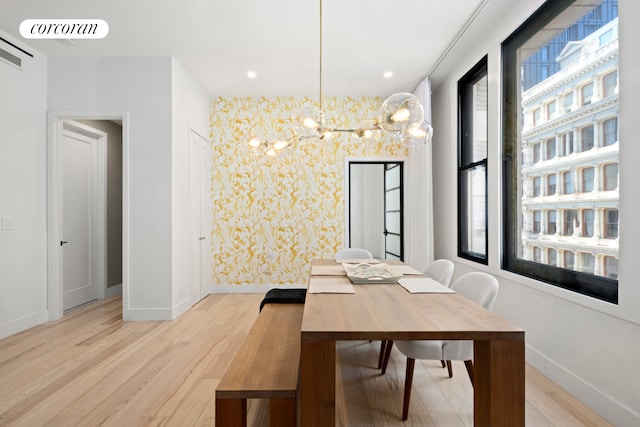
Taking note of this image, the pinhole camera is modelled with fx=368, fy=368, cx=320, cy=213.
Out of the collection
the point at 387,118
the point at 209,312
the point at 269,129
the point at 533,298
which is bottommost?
the point at 209,312

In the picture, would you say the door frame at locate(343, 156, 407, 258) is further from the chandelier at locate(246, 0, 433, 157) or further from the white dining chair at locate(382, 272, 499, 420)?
the white dining chair at locate(382, 272, 499, 420)

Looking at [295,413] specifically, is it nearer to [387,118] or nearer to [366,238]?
[387,118]

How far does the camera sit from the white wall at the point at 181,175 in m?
3.91

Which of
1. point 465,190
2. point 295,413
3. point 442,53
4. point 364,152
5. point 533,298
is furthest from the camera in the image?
point 364,152

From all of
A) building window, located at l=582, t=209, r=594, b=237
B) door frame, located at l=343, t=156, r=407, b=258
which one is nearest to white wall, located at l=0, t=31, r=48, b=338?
door frame, located at l=343, t=156, r=407, b=258

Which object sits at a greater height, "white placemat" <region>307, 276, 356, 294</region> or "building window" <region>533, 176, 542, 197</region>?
"building window" <region>533, 176, 542, 197</region>

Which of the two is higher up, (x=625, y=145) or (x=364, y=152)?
(x=364, y=152)

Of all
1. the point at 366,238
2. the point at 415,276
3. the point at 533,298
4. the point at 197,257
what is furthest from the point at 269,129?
the point at 533,298

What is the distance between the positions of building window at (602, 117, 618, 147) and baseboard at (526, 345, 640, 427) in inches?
55.4

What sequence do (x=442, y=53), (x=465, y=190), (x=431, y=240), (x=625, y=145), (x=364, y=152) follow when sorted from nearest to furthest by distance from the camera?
(x=625, y=145)
(x=442, y=53)
(x=465, y=190)
(x=431, y=240)
(x=364, y=152)

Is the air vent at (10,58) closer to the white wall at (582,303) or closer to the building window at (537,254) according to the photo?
the white wall at (582,303)

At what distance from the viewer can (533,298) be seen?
2682 mm

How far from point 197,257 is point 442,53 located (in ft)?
12.0

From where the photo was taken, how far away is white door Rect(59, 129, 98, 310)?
14.3 feet
